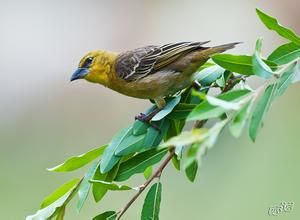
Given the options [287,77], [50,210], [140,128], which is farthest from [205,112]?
[50,210]

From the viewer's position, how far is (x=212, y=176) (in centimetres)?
638

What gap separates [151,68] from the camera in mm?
3055

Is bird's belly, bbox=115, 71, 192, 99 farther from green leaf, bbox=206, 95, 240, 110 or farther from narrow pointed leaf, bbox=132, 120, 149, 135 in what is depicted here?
green leaf, bbox=206, 95, 240, 110

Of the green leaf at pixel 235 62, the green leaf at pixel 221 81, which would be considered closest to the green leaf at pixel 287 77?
the green leaf at pixel 235 62

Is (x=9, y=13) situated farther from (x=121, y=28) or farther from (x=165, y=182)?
(x=165, y=182)

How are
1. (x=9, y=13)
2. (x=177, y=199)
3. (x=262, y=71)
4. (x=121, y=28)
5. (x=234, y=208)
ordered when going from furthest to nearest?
1. (x=9, y=13)
2. (x=121, y=28)
3. (x=177, y=199)
4. (x=234, y=208)
5. (x=262, y=71)

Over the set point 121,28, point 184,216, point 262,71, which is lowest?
point 184,216

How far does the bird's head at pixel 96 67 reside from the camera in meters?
3.26

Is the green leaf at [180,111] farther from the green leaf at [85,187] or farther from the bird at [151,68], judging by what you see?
the green leaf at [85,187]

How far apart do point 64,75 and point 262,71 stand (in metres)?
7.07

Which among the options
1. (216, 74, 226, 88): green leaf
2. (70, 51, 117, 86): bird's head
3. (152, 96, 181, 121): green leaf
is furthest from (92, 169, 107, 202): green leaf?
(70, 51, 117, 86): bird's head

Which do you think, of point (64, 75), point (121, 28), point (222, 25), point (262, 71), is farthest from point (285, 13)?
point (262, 71)

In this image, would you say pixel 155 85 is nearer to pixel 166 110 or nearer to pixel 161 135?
pixel 166 110

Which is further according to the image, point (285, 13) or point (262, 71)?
point (285, 13)
